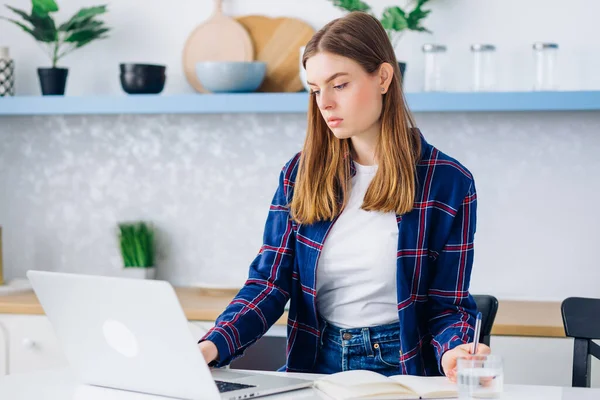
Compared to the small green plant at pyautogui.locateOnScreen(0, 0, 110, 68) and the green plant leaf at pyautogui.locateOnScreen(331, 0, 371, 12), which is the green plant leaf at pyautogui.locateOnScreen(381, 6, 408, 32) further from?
the small green plant at pyautogui.locateOnScreen(0, 0, 110, 68)

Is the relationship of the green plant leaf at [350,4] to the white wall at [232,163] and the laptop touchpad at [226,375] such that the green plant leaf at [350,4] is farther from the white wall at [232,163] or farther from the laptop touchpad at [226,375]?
the laptop touchpad at [226,375]

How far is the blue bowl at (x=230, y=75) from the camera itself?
3021 mm

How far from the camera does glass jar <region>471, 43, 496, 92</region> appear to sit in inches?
117

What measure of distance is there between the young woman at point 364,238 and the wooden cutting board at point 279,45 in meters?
1.28

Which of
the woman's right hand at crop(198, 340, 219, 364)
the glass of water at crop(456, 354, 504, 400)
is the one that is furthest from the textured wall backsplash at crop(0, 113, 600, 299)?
the glass of water at crop(456, 354, 504, 400)

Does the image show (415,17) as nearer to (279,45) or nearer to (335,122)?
(279,45)

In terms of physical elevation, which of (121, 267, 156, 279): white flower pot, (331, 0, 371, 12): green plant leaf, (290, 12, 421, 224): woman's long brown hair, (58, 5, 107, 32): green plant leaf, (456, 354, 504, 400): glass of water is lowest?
(121, 267, 156, 279): white flower pot

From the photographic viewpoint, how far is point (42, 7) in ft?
10.5

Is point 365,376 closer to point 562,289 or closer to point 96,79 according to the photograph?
point 562,289

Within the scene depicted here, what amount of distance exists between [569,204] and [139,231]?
1577 millimetres

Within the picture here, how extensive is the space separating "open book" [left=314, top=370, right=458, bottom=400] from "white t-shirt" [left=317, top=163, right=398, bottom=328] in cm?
29

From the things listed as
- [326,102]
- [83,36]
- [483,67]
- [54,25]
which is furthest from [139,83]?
[326,102]

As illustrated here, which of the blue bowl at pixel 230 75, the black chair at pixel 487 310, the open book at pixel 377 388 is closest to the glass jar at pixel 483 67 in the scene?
the blue bowl at pixel 230 75

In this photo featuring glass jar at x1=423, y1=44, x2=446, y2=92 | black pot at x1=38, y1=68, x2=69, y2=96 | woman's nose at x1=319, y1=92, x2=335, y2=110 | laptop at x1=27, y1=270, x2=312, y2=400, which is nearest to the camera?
laptop at x1=27, y1=270, x2=312, y2=400
